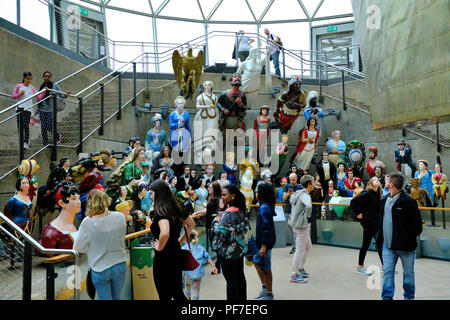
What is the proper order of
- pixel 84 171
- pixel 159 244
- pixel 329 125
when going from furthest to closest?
pixel 329 125
pixel 84 171
pixel 159 244

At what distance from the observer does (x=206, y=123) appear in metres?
12.7

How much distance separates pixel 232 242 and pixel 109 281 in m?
1.35

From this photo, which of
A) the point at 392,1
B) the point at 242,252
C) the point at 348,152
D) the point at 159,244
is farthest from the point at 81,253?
the point at 348,152

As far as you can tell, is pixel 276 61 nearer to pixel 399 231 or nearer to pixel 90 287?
pixel 399 231

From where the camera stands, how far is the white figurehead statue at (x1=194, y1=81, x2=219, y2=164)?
495 inches

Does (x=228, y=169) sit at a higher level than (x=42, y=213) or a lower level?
higher

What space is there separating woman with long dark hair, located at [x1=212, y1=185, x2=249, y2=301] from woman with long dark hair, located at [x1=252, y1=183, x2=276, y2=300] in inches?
25.6

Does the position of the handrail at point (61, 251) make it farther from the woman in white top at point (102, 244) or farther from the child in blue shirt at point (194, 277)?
the child in blue shirt at point (194, 277)

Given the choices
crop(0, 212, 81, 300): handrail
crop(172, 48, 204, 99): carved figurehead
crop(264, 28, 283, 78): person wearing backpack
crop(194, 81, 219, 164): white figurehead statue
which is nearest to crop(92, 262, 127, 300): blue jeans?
crop(0, 212, 81, 300): handrail

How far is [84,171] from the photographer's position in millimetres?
7348

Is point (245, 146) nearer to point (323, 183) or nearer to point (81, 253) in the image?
point (323, 183)

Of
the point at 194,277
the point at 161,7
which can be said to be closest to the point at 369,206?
the point at 194,277

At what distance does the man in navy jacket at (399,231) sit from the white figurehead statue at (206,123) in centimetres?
783

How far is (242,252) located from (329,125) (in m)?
11.6
